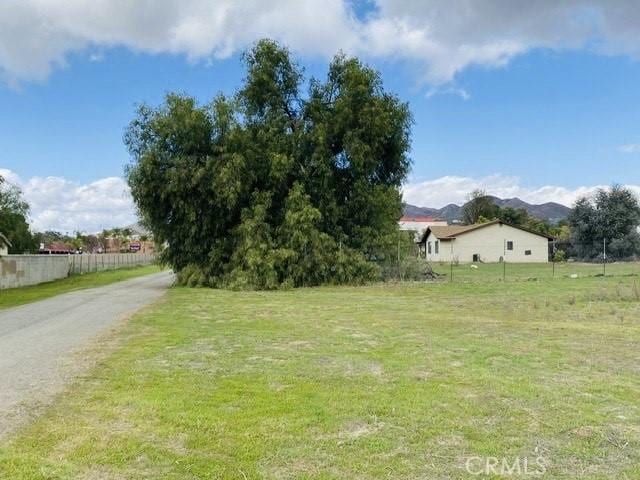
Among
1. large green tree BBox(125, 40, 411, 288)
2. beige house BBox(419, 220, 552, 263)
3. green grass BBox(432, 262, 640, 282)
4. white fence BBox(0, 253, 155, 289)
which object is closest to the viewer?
large green tree BBox(125, 40, 411, 288)

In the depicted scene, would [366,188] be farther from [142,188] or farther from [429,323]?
[429,323]

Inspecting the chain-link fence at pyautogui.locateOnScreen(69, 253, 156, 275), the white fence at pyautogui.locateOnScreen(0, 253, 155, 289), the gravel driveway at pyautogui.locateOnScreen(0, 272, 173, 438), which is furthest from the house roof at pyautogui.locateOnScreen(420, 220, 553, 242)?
the gravel driveway at pyautogui.locateOnScreen(0, 272, 173, 438)

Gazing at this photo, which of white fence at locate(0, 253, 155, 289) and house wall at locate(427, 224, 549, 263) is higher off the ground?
house wall at locate(427, 224, 549, 263)

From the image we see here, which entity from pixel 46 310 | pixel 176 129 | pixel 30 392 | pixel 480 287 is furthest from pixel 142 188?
pixel 30 392

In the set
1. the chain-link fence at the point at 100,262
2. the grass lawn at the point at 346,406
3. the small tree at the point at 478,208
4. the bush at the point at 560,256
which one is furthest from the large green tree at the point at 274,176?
the small tree at the point at 478,208

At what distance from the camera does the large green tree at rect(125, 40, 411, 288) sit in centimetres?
2242

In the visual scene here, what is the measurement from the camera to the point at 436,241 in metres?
56.1

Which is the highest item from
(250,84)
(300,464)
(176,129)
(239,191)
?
(250,84)

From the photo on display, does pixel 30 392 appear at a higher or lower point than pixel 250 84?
lower

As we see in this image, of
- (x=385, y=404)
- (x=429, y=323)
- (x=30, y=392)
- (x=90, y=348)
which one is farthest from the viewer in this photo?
(x=429, y=323)

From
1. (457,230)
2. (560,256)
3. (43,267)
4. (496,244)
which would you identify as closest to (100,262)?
(43,267)

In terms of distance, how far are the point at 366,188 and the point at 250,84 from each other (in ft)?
22.7

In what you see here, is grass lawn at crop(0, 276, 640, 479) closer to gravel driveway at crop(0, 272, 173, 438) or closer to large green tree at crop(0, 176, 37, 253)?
gravel driveway at crop(0, 272, 173, 438)

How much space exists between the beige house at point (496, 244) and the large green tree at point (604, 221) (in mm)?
3828
